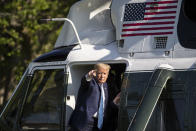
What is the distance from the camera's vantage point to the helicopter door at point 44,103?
6.20m

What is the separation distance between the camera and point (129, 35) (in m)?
5.81

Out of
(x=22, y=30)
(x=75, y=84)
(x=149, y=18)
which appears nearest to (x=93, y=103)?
(x=75, y=84)

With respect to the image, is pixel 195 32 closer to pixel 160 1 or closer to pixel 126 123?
pixel 160 1

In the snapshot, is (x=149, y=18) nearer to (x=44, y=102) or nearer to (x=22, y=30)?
(x=44, y=102)

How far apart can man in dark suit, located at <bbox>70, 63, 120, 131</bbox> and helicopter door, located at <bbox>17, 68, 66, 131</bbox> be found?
1.12 feet

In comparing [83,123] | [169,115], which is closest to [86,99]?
[83,123]

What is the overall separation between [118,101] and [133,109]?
312mm

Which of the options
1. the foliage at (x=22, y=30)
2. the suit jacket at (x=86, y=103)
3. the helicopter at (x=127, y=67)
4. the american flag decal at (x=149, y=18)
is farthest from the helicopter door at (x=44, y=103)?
the foliage at (x=22, y=30)

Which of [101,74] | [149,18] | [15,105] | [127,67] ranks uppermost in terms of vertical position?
[149,18]

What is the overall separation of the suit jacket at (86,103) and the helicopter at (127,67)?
0.82 ft

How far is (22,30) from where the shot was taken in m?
15.9

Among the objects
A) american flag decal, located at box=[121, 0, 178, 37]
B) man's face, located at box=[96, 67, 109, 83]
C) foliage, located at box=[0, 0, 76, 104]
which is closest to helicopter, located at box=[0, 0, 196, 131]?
american flag decal, located at box=[121, 0, 178, 37]

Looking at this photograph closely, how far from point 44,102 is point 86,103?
1.02 m

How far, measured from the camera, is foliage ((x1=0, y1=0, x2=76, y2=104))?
15.0 meters
